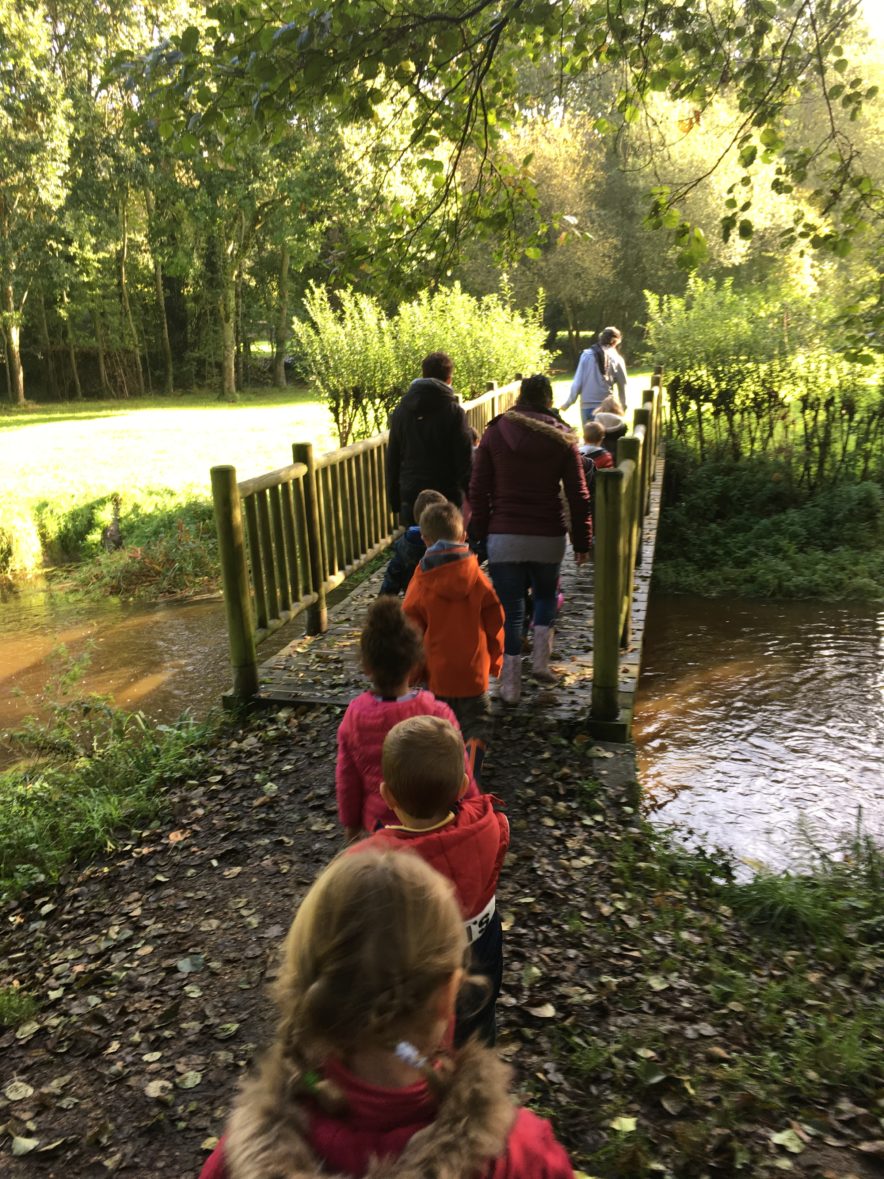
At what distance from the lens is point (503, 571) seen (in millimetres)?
5578

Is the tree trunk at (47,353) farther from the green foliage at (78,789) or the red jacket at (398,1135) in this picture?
the red jacket at (398,1135)

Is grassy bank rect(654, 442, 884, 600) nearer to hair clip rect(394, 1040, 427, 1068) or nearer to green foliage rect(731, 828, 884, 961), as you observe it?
green foliage rect(731, 828, 884, 961)

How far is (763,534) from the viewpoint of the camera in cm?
1162

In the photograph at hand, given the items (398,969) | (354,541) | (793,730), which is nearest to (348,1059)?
(398,969)

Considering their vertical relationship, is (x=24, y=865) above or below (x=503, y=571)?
below

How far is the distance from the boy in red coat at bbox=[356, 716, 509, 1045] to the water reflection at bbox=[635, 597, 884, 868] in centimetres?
295

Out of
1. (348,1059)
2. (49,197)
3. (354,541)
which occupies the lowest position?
(354,541)

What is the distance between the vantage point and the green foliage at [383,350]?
511 inches

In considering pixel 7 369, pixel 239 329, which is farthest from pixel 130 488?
pixel 239 329

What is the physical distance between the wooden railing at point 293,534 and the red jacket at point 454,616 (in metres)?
1.77

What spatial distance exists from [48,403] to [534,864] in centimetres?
3412

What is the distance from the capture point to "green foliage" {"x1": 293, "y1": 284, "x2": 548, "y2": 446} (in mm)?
12984

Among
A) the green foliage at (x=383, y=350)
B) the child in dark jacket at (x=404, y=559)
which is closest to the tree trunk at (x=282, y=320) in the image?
the green foliage at (x=383, y=350)

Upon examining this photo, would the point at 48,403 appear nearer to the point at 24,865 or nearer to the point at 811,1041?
the point at 24,865
